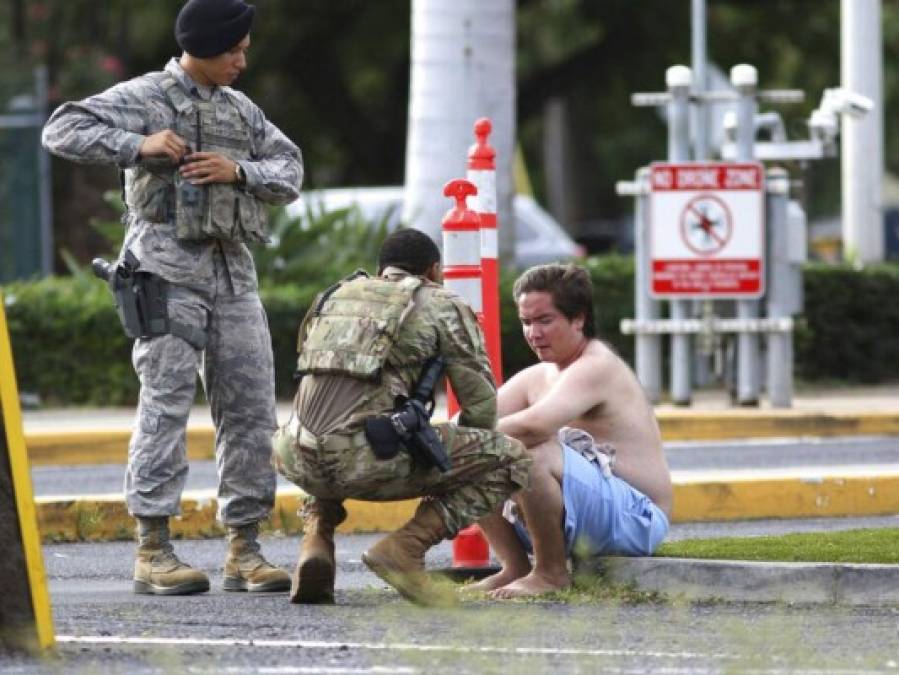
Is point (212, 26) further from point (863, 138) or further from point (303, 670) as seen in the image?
point (863, 138)

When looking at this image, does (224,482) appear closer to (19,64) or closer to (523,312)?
(523,312)

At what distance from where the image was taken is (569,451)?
7172 millimetres

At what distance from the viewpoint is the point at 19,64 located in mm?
22516

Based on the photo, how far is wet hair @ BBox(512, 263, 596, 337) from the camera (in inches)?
288

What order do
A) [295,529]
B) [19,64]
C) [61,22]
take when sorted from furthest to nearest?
[61,22]
[19,64]
[295,529]

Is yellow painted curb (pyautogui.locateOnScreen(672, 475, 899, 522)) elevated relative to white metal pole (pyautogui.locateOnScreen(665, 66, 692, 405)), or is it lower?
lower

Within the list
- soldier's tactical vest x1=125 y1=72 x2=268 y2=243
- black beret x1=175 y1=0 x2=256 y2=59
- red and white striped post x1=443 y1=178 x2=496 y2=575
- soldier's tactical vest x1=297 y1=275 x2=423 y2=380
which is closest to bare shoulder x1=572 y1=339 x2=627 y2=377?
red and white striped post x1=443 y1=178 x2=496 y2=575

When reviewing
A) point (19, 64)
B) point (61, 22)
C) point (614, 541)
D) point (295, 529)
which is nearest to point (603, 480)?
point (614, 541)

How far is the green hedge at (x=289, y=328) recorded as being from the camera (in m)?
14.8

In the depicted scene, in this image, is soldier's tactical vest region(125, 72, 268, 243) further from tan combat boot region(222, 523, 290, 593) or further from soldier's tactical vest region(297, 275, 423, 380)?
tan combat boot region(222, 523, 290, 593)

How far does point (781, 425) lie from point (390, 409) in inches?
267

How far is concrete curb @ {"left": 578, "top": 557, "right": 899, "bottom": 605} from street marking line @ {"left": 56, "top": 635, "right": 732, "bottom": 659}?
1315 mm

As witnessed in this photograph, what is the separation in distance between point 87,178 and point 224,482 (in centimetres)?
1607

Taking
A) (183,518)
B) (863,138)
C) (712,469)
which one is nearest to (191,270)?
(183,518)
